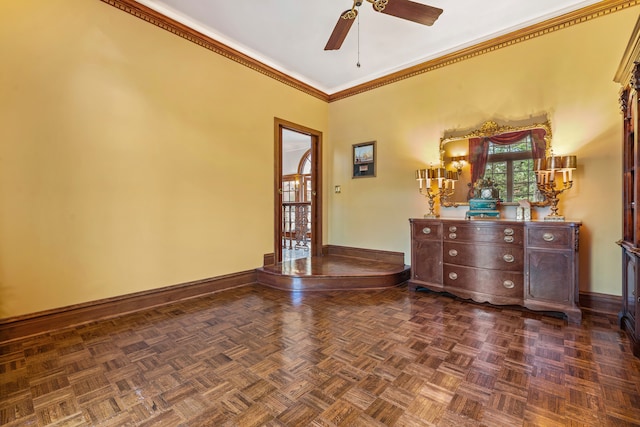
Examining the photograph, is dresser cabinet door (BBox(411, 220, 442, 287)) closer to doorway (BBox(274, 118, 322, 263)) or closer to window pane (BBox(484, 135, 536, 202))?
window pane (BBox(484, 135, 536, 202))

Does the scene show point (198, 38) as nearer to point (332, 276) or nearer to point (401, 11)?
point (401, 11)

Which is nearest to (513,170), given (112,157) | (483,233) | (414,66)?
(483,233)

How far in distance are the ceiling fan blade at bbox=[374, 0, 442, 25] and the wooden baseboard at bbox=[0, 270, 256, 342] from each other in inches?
130

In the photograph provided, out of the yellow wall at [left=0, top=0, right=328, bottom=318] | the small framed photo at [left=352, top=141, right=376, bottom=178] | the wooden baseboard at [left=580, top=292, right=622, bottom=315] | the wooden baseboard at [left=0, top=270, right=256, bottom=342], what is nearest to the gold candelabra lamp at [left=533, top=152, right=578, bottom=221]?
the wooden baseboard at [left=580, top=292, right=622, bottom=315]

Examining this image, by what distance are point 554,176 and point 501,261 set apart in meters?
1.06

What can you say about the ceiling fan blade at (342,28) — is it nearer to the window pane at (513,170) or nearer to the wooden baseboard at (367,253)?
the window pane at (513,170)

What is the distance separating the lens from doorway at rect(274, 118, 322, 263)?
175 inches

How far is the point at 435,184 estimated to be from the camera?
4.03 meters

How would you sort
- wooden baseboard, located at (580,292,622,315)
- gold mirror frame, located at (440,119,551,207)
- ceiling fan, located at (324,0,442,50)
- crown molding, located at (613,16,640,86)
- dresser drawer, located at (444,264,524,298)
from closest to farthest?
1. crown molding, located at (613,16,640,86)
2. ceiling fan, located at (324,0,442,50)
3. wooden baseboard, located at (580,292,622,315)
4. dresser drawer, located at (444,264,524,298)
5. gold mirror frame, located at (440,119,551,207)

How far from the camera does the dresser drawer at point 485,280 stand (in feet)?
9.68

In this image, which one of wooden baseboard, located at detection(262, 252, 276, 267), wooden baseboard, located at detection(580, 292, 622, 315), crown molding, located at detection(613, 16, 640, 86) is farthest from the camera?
wooden baseboard, located at detection(262, 252, 276, 267)

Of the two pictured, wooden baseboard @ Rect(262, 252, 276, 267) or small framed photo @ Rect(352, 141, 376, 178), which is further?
small framed photo @ Rect(352, 141, 376, 178)

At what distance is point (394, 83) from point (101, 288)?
448cm

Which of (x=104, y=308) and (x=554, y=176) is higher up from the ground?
(x=554, y=176)
